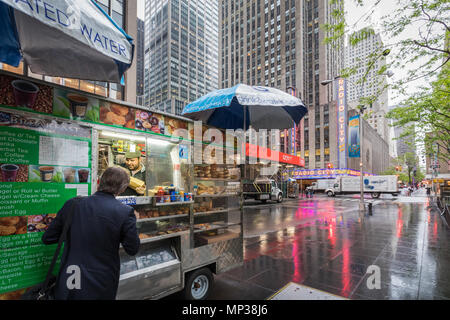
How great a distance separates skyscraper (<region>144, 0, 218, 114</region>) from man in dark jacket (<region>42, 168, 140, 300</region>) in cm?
12237

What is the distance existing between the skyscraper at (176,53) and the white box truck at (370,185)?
100006 millimetres

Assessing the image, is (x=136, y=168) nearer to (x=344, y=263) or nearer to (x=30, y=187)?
(x=30, y=187)

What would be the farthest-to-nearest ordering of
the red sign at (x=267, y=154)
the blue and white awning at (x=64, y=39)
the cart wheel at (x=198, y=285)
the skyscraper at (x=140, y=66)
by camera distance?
1. the skyscraper at (x=140, y=66)
2. the red sign at (x=267, y=154)
3. the cart wheel at (x=198, y=285)
4. the blue and white awning at (x=64, y=39)

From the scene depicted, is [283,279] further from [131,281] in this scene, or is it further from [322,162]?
[322,162]

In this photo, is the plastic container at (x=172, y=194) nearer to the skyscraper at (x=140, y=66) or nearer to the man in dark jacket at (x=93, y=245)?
the man in dark jacket at (x=93, y=245)

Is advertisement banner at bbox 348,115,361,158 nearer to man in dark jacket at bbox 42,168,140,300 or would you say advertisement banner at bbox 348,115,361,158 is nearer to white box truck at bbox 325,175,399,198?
white box truck at bbox 325,175,399,198

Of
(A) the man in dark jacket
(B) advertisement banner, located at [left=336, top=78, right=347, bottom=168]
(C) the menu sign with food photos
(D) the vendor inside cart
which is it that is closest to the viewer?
(A) the man in dark jacket

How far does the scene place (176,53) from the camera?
130 metres

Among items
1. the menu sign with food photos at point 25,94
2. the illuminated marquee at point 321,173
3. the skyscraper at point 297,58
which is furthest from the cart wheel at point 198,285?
→ the skyscraper at point 297,58

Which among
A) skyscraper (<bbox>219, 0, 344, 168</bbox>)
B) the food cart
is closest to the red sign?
the food cart

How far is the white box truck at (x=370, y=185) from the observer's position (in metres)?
28.5

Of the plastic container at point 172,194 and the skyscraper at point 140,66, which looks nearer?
the plastic container at point 172,194

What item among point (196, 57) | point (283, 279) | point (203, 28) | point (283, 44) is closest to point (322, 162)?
point (283, 44)

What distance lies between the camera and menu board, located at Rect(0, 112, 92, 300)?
7.52 ft
